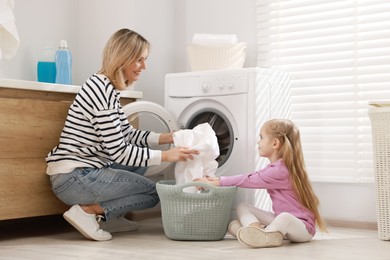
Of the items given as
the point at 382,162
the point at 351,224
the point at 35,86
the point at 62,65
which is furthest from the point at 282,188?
the point at 62,65

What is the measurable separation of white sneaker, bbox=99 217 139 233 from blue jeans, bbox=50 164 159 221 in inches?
6.3

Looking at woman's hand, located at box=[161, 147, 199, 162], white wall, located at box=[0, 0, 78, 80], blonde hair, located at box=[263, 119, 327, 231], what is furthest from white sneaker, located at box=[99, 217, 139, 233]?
white wall, located at box=[0, 0, 78, 80]

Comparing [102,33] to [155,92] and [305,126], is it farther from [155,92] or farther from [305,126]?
[305,126]

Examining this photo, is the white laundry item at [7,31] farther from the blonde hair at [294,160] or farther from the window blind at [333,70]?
the window blind at [333,70]

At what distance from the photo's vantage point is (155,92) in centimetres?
399

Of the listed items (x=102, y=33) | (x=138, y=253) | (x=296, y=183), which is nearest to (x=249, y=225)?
(x=296, y=183)

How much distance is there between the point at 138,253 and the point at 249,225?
0.52 m

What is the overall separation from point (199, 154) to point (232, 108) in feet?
1.30

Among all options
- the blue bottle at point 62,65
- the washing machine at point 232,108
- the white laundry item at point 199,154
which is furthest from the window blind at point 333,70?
the blue bottle at point 62,65

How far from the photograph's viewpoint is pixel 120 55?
2953 mm

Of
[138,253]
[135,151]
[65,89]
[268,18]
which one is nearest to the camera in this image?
[138,253]

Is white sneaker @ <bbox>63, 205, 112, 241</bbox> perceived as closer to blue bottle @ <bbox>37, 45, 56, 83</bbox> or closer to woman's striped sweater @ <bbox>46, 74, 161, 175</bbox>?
woman's striped sweater @ <bbox>46, 74, 161, 175</bbox>

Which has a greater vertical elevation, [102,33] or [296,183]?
[102,33]

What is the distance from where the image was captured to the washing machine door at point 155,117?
335cm
